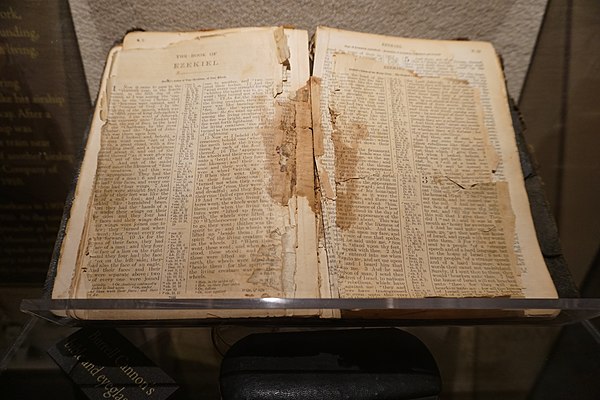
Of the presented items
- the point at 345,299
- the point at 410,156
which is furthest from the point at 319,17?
the point at 345,299

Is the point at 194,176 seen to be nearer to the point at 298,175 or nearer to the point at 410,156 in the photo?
the point at 298,175

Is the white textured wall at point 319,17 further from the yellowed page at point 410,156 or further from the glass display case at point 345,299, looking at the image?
the yellowed page at point 410,156

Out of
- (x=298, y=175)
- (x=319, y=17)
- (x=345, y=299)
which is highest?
(x=319, y=17)

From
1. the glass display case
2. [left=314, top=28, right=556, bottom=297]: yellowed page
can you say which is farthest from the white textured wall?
[left=314, top=28, right=556, bottom=297]: yellowed page

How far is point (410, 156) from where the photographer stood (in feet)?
2.51

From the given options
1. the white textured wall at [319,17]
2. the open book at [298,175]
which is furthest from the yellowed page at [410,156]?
the white textured wall at [319,17]

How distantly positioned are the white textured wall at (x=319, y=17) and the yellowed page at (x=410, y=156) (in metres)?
0.10

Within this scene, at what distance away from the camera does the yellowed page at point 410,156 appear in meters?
0.67

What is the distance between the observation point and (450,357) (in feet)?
2.47

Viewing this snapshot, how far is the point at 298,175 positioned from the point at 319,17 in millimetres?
380

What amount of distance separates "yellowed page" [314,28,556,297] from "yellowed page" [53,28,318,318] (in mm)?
57

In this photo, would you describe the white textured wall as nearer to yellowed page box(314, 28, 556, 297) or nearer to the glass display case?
the glass display case

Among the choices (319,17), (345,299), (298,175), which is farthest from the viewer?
(319,17)

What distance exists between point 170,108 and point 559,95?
0.68 m
